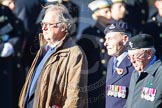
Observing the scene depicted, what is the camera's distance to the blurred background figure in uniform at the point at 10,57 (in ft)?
21.0

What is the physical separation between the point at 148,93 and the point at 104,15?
1.89m

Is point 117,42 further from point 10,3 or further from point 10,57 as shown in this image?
point 10,3

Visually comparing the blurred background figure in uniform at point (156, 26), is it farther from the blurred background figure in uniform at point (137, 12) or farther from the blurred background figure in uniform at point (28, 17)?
the blurred background figure in uniform at point (28, 17)

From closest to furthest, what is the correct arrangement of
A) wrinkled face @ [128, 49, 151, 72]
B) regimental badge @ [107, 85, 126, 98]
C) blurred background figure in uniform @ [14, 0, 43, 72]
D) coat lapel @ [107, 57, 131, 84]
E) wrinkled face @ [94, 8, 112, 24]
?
wrinkled face @ [128, 49, 151, 72]
regimental badge @ [107, 85, 126, 98]
coat lapel @ [107, 57, 131, 84]
wrinkled face @ [94, 8, 112, 24]
blurred background figure in uniform @ [14, 0, 43, 72]

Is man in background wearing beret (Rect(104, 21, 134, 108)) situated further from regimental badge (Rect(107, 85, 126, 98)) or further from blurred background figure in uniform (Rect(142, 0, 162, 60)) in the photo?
blurred background figure in uniform (Rect(142, 0, 162, 60))

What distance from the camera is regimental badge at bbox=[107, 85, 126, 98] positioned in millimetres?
4914

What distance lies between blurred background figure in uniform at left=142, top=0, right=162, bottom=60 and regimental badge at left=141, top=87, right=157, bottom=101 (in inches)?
56.5

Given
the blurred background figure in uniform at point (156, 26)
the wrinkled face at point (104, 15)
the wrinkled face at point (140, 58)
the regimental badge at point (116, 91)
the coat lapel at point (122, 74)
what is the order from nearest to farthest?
the wrinkled face at point (140, 58) < the regimental badge at point (116, 91) < the coat lapel at point (122, 74) < the blurred background figure in uniform at point (156, 26) < the wrinkled face at point (104, 15)

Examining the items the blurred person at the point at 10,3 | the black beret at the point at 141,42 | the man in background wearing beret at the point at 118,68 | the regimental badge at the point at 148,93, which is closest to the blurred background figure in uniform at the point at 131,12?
the man in background wearing beret at the point at 118,68

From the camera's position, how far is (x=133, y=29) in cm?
593

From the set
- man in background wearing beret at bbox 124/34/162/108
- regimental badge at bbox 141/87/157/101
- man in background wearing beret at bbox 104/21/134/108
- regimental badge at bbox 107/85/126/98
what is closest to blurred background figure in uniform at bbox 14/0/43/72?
man in background wearing beret at bbox 104/21/134/108

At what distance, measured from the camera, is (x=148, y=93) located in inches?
168

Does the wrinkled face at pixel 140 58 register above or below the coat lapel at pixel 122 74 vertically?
above

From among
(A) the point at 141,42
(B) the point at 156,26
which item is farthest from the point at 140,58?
(B) the point at 156,26
